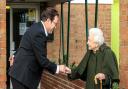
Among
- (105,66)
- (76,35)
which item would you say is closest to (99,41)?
(105,66)

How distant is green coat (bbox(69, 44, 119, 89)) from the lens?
609cm

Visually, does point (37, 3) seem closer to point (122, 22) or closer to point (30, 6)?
point (30, 6)

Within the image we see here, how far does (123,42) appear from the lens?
666 centimetres

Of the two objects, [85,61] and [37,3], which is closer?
[85,61]

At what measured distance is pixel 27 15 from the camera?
13625mm

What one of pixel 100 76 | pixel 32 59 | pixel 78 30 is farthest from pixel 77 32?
pixel 100 76

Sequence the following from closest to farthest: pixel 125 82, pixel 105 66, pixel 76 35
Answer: pixel 105 66 < pixel 125 82 < pixel 76 35

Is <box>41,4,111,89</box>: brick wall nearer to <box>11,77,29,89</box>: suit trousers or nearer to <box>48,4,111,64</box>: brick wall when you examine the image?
<box>48,4,111,64</box>: brick wall

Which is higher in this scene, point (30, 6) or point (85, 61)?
point (30, 6)

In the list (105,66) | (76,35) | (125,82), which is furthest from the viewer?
(76,35)

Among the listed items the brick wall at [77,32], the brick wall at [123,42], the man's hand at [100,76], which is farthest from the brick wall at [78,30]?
the man's hand at [100,76]

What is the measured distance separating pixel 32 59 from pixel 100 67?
2.92 feet

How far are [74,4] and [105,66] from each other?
23.3ft

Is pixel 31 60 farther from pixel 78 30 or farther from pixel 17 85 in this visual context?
pixel 78 30
